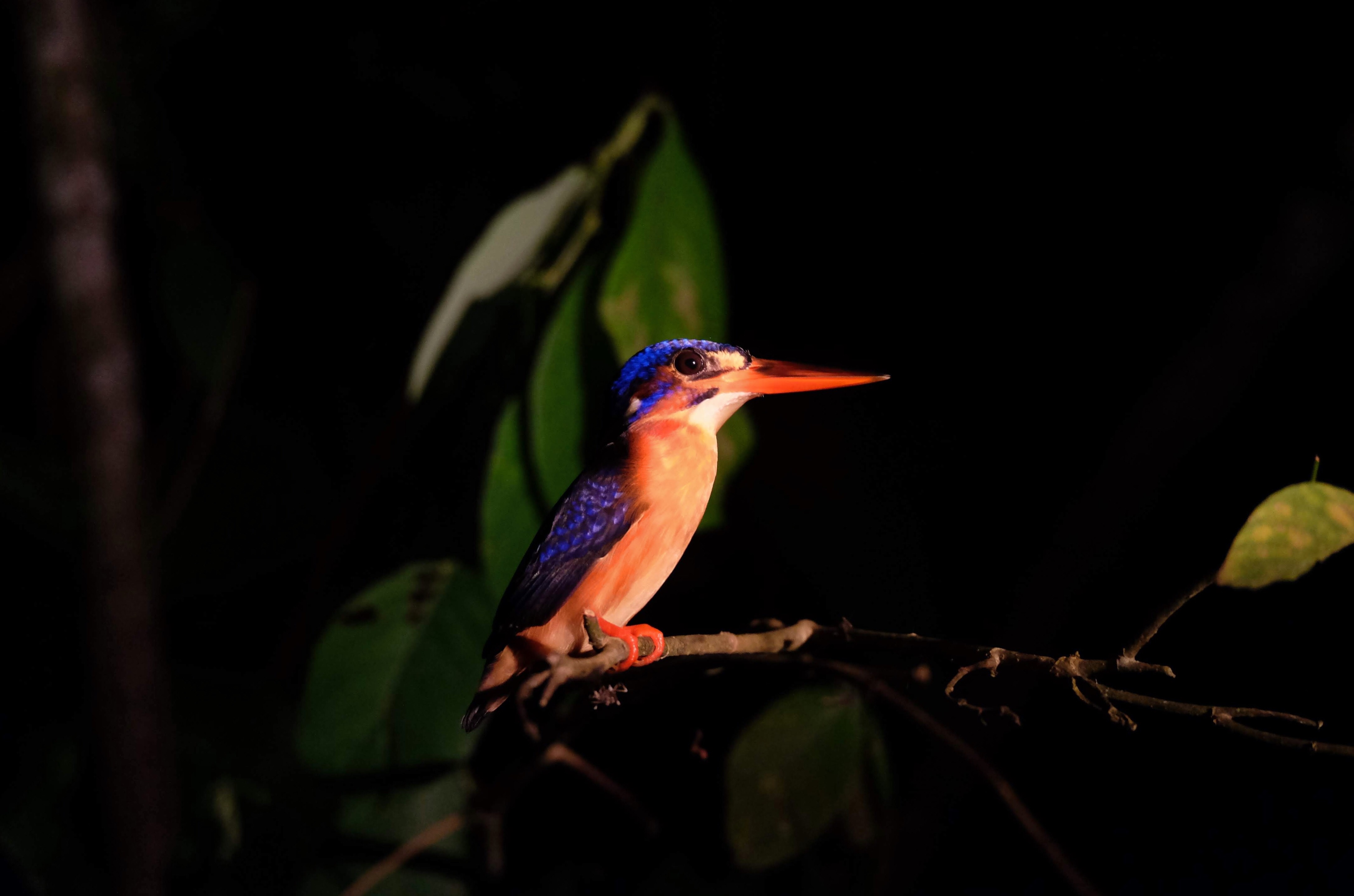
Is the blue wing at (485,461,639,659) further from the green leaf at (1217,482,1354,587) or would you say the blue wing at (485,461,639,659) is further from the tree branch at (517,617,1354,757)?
the green leaf at (1217,482,1354,587)

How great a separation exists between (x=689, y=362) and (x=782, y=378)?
86 millimetres

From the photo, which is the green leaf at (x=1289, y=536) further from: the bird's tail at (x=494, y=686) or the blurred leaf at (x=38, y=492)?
the blurred leaf at (x=38, y=492)

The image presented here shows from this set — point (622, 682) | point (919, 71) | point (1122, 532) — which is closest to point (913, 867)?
point (1122, 532)

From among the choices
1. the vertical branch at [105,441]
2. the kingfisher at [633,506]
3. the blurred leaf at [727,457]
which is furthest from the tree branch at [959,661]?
the vertical branch at [105,441]

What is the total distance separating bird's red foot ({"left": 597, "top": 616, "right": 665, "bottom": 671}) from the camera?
1.69ft

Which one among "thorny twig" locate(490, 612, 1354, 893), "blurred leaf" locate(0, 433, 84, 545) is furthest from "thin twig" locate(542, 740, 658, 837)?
"blurred leaf" locate(0, 433, 84, 545)

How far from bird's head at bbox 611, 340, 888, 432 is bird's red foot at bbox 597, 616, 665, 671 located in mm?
177

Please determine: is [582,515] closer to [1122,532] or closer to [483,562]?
[483,562]

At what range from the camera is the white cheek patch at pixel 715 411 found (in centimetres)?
70

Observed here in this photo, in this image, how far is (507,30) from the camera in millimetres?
1475

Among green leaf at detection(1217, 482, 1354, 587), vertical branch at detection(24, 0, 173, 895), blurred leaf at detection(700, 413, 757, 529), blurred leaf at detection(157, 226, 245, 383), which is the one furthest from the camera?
blurred leaf at detection(157, 226, 245, 383)

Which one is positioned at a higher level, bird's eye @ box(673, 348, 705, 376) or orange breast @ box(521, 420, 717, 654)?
bird's eye @ box(673, 348, 705, 376)

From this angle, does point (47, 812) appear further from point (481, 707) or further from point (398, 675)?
point (481, 707)

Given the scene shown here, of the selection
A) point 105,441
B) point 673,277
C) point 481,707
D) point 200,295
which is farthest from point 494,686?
point 200,295
